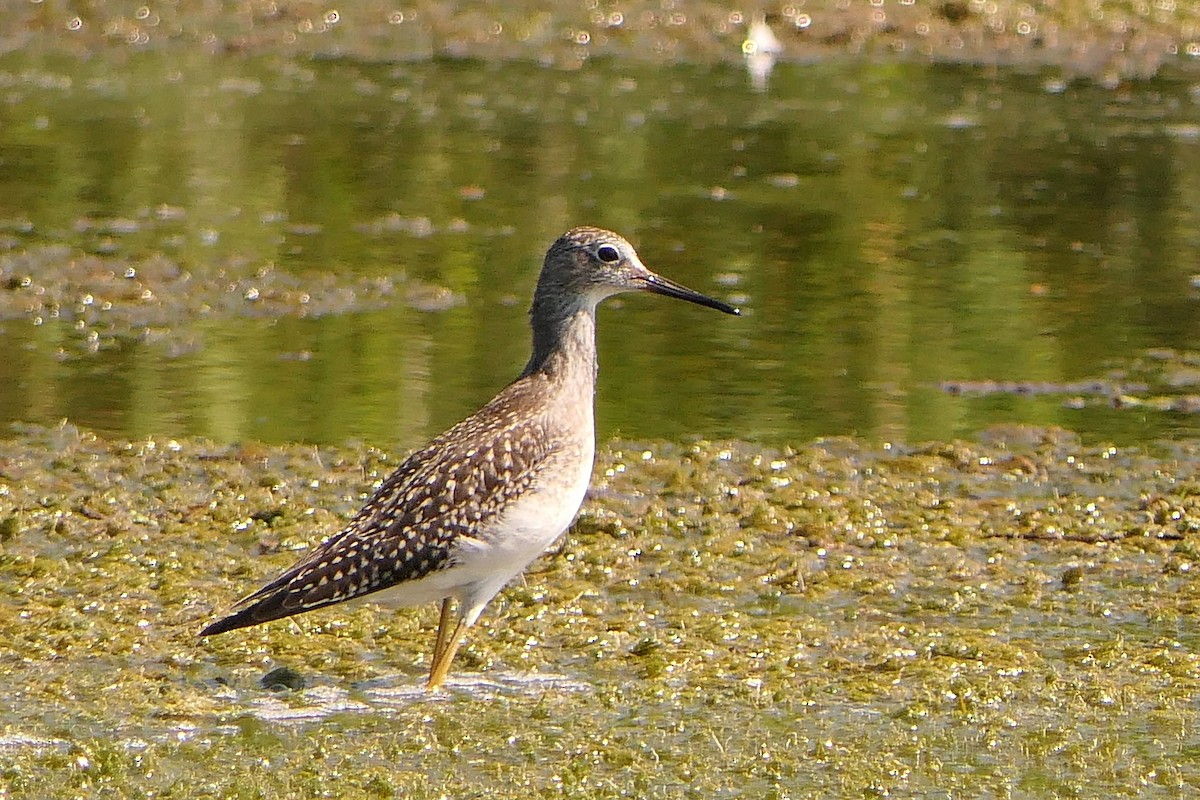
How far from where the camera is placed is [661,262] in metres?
12.4

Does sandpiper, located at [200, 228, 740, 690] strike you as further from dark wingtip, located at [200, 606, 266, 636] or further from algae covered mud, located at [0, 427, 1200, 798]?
algae covered mud, located at [0, 427, 1200, 798]

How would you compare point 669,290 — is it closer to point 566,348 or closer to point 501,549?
point 566,348

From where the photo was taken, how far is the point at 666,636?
675 cm

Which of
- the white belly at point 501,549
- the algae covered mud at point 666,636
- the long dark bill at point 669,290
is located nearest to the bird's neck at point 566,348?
the long dark bill at point 669,290

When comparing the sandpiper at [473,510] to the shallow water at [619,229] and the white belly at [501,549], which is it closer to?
the white belly at [501,549]

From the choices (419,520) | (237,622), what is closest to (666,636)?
(419,520)

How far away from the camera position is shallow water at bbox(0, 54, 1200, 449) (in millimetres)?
9672

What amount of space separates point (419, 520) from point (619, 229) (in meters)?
7.43

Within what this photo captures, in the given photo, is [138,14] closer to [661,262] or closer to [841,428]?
[661,262]

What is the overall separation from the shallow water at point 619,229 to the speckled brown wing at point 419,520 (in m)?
2.54

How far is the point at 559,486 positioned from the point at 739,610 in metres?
1.07

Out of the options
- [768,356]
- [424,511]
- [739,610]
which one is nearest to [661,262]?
[768,356]

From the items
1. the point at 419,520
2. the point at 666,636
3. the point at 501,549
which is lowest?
the point at 666,636

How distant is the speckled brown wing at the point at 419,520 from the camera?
5980mm
